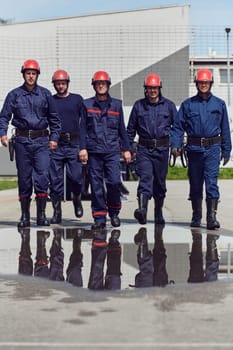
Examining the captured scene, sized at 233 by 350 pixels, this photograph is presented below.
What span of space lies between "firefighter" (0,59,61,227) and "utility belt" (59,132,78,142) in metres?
0.56

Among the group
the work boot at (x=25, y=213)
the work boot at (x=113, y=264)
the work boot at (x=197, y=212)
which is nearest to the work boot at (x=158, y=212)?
the work boot at (x=197, y=212)

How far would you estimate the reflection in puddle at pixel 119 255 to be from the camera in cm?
649

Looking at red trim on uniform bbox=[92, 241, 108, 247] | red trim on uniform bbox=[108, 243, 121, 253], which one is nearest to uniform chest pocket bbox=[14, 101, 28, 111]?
red trim on uniform bbox=[92, 241, 108, 247]

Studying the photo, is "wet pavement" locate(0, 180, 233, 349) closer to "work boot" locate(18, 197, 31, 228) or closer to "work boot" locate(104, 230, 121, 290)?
"work boot" locate(104, 230, 121, 290)

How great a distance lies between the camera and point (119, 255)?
7.57 meters

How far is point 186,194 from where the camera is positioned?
49.7 ft

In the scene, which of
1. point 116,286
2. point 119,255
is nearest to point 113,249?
point 119,255

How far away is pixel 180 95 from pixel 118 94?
9.24 feet

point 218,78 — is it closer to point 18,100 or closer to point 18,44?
point 18,44

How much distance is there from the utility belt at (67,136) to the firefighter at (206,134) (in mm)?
1467

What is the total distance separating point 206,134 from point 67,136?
190 cm

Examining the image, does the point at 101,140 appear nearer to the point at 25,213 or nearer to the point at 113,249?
the point at 25,213

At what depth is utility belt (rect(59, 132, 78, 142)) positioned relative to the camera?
10164mm

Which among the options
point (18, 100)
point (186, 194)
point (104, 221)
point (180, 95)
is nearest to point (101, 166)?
point (104, 221)
